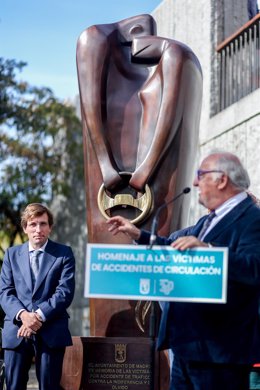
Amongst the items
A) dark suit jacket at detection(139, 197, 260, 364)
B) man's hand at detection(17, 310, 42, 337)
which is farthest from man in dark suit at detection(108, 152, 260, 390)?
man's hand at detection(17, 310, 42, 337)

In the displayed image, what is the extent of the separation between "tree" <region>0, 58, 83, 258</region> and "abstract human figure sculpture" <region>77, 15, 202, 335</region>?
35.2 feet

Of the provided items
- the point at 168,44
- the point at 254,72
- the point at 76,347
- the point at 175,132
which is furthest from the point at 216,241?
the point at 254,72

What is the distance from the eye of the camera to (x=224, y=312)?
2.53 metres

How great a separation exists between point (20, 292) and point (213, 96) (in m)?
6.13

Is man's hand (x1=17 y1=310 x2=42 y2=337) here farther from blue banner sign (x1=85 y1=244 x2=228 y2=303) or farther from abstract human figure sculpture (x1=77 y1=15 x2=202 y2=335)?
blue banner sign (x1=85 y1=244 x2=228 y2=303)

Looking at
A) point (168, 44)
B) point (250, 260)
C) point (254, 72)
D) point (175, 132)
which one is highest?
point (254, 72)

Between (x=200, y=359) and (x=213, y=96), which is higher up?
(x=213, y=96)

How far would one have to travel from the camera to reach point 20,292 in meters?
4.00

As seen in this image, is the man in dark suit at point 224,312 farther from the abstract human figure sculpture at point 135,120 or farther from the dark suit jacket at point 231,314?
the abstract human figure sculpture at point 135,120

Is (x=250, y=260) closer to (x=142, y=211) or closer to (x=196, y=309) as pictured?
(x=196, y=309)

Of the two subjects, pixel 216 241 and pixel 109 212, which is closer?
pixel 216 241

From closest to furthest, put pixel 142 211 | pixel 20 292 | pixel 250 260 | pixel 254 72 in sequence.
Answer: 1. pixel 250 260
2. pixel 20 292
3. pixel 142 211
4. pixel 254 72

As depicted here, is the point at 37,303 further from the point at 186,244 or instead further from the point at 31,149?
the point at 31,149

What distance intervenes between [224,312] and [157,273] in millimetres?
291
